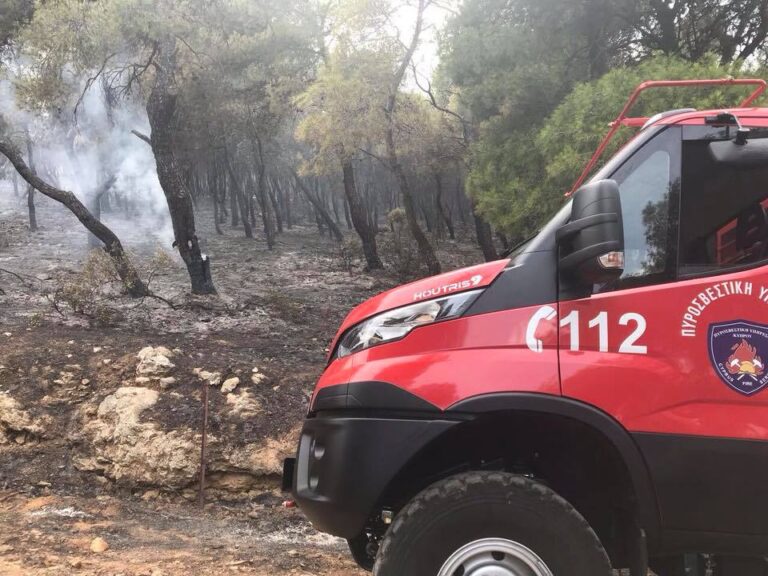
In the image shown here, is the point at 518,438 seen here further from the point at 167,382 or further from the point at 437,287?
the point at 167,382

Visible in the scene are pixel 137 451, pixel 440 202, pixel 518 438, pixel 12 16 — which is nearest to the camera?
pixel 518 438

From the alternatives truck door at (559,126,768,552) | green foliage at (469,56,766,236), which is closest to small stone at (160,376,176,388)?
truck door at (559,126,768,552)

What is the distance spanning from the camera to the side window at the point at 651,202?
2.24 metres

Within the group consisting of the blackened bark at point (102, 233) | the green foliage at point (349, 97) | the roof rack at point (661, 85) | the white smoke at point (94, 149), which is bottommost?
the roof rack at point (661, 85)

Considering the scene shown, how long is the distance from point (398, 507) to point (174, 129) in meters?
22.7

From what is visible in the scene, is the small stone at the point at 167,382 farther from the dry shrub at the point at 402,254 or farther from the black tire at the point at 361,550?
the dry shrub at the point at 402,254

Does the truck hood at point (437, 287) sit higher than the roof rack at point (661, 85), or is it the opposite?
the roof rack at point (661, 85)

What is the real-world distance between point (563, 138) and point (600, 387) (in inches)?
335

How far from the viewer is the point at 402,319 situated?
2.44m

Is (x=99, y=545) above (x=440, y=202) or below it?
A: below

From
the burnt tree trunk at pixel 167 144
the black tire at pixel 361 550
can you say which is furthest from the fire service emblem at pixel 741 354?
the burnt tree trunk at pixel 167 144

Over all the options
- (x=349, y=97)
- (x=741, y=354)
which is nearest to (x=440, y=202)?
(x=349, y=97)

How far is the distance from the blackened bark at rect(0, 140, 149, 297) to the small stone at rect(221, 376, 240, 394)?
4.57 metres

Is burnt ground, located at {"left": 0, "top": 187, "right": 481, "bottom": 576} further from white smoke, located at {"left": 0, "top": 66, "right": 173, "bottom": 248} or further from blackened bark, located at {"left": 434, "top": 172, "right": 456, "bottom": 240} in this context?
blackened bark, located at {"left": 434, "top": 172, "right": 456, "bottom": 240}
